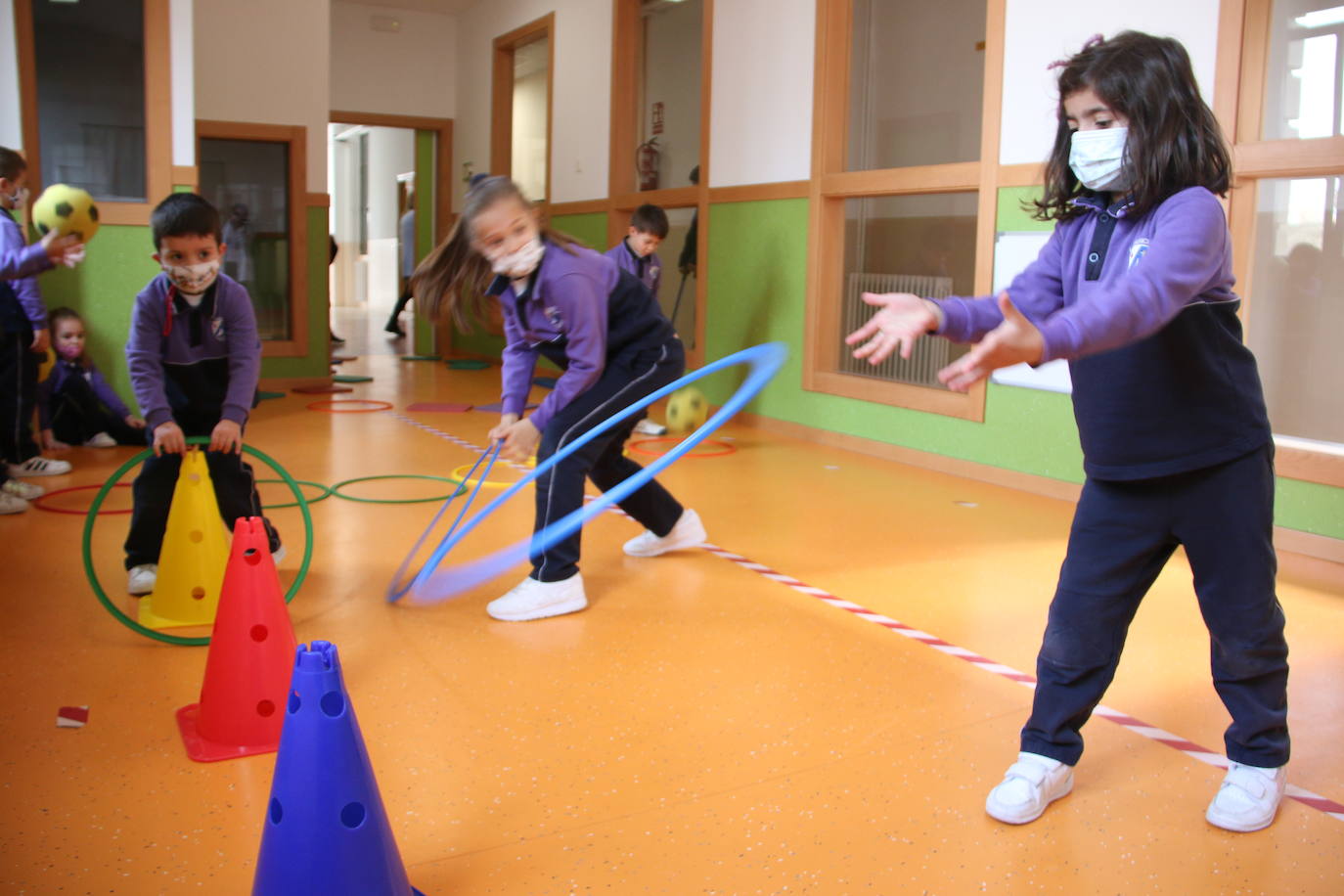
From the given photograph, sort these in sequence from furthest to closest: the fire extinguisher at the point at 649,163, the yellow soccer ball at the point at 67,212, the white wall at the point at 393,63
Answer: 1. the white wall at the point at 393,63
2. the fire extinguisher at the point at 649,163
3. the yellow soccer ball at the point at 67,212

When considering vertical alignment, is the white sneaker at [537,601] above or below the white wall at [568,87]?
below

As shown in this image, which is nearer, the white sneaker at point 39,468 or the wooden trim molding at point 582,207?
the white sneaker at point 39,468

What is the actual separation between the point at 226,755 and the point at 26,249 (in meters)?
1.88

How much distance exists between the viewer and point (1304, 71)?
162 inches

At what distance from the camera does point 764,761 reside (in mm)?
2277

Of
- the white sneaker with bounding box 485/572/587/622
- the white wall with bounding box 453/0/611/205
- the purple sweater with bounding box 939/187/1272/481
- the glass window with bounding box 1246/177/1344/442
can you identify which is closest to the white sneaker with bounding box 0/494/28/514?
the white sneaker with bounding box 485/572/587/622

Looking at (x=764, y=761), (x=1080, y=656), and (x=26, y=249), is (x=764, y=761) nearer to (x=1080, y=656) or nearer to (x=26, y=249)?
(x=1080, y=656)

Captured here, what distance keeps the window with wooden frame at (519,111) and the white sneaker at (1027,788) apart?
8.75 metres

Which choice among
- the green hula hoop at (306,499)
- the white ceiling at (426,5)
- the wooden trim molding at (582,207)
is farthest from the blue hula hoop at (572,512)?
the white ceiling at (426,5)

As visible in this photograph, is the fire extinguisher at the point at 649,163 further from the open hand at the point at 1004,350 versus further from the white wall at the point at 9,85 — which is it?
the open hand at the point at 1004,350

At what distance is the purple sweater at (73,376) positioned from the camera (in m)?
5.49

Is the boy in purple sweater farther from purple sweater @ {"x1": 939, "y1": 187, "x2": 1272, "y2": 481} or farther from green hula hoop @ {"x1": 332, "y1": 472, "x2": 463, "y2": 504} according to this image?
purple sweater @ {"x1": 939, "y1": 187, "x2": 1272, "y2": 481}

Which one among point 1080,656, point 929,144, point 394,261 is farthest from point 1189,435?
point 394,261

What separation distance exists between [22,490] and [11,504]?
0.87ft
